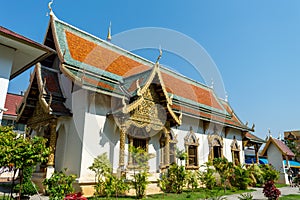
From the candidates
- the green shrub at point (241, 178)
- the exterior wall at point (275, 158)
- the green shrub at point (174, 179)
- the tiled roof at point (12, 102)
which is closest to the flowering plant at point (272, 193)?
the green shrub at point (174, 179)

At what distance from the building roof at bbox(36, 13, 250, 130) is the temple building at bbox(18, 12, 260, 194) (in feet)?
0.12

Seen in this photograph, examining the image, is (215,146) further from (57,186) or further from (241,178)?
(57,186)

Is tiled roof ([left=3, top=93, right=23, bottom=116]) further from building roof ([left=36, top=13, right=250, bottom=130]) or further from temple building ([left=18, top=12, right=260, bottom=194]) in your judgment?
building roof ([left=36, top=13, right=250, bottom=130])

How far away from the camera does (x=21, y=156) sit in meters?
5.19

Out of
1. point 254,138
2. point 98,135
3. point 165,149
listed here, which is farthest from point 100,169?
point 254,138

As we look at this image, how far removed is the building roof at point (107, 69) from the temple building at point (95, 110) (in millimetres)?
37

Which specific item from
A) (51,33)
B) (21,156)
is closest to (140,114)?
(21,156)

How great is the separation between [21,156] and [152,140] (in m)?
6.15

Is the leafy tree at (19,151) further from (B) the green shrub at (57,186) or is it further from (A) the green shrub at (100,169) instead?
(A) the green shrub at (100,169)

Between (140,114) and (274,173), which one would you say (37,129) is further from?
(274,173)

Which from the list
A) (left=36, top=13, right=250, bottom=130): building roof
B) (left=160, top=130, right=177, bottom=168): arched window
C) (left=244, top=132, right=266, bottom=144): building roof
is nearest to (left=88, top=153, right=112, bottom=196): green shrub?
(left=36, top=13, right=250, bottom=130): building roof

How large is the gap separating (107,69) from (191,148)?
20.1 feet

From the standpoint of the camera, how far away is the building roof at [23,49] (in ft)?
20.5

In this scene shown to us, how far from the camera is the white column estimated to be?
6.39 metres
